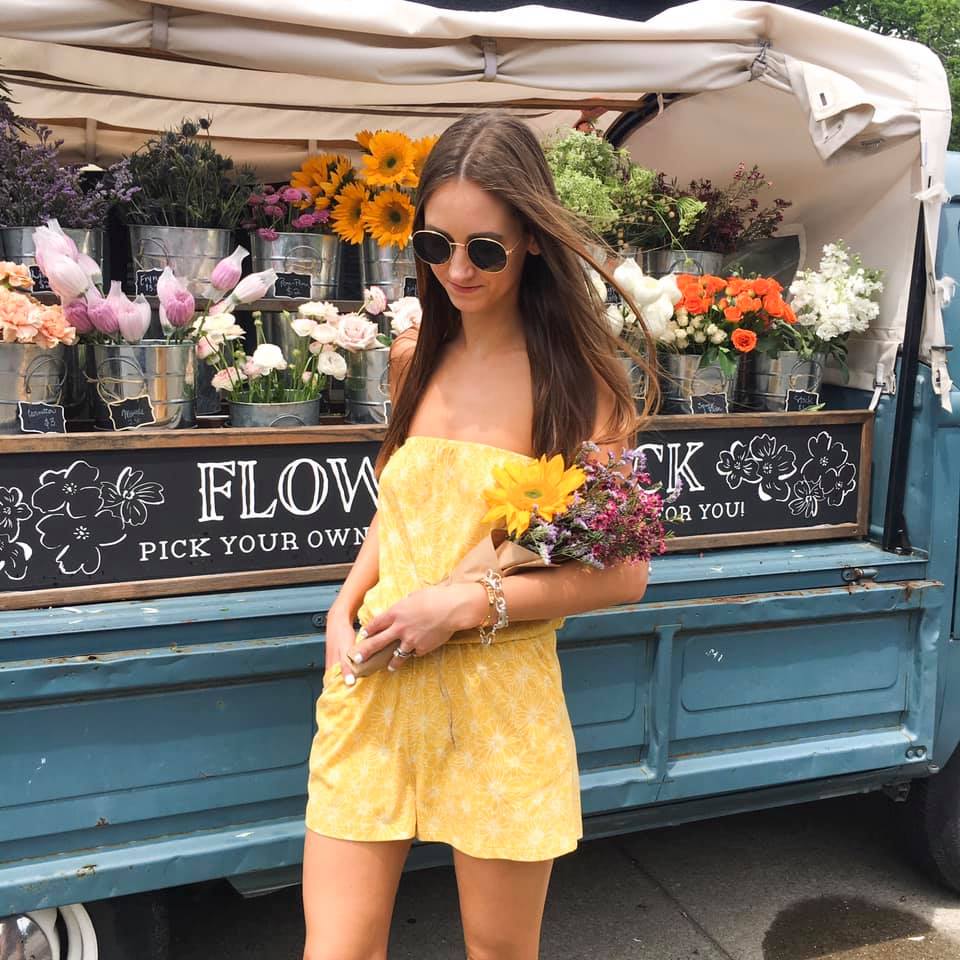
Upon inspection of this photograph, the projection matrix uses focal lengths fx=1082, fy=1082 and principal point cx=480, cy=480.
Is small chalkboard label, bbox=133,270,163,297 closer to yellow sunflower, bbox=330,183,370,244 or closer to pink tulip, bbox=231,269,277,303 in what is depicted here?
pink tulip, bbox=231,269,277,303

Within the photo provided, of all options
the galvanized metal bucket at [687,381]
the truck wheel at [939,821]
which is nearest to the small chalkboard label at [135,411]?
the galvanized metal bucket at [687,381]

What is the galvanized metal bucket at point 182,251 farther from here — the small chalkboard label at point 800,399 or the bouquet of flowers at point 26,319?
the small chalkboard label at point 800,399

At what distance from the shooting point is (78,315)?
8.17 ft

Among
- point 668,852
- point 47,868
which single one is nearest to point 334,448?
point 47,868

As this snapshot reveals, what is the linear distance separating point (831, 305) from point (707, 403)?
1.43 feet

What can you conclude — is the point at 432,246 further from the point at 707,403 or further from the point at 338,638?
the point at 707,403

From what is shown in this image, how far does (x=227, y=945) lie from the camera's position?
300cm

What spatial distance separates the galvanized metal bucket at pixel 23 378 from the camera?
7.51 ft

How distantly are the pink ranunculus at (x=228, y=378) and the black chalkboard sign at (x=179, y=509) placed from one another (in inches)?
10.5

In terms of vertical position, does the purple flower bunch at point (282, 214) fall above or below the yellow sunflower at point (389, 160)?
below

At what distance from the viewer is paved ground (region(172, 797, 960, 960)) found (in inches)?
119

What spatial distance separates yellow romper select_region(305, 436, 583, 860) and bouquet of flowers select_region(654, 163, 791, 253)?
1.92m

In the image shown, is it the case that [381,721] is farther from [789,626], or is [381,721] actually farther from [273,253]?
[273,253]

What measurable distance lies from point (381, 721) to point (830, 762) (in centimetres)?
163
